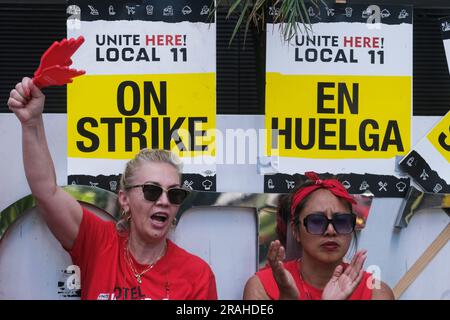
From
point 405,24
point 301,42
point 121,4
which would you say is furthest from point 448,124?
point 121,4

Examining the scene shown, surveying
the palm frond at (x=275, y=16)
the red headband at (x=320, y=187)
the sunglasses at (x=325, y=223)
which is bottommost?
the sunglasses at (x=325, y=223)

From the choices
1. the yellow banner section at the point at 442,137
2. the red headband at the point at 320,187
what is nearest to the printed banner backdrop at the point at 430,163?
the yellow banner section at the point at 442,137

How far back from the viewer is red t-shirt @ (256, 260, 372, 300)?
4645 mm

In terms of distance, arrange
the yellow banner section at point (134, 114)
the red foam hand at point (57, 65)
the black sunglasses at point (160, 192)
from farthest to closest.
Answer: the yellow banner section at point (134, 114)
the black sunglasses at point (160, 192)
the red foam hand at point (57, 65)

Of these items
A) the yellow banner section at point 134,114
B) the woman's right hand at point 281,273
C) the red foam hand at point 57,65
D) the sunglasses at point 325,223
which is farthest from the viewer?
the yellow banner section at point 134,114

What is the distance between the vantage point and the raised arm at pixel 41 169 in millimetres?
4277

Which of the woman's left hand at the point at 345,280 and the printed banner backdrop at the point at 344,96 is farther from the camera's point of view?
the printed banner backdrop at the point at 344,96

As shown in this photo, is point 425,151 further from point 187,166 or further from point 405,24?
point 187,166

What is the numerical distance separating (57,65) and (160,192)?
34.8 inches

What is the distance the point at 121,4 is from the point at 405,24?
65.6 inches

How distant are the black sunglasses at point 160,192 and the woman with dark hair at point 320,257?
58 cm

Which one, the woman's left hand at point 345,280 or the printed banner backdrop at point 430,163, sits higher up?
the printed banner backdrop at point 430,163

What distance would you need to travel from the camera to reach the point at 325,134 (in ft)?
15.9

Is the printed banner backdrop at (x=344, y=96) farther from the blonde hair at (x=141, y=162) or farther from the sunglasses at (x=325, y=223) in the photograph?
the blonde hair at (x=141, y=162)
